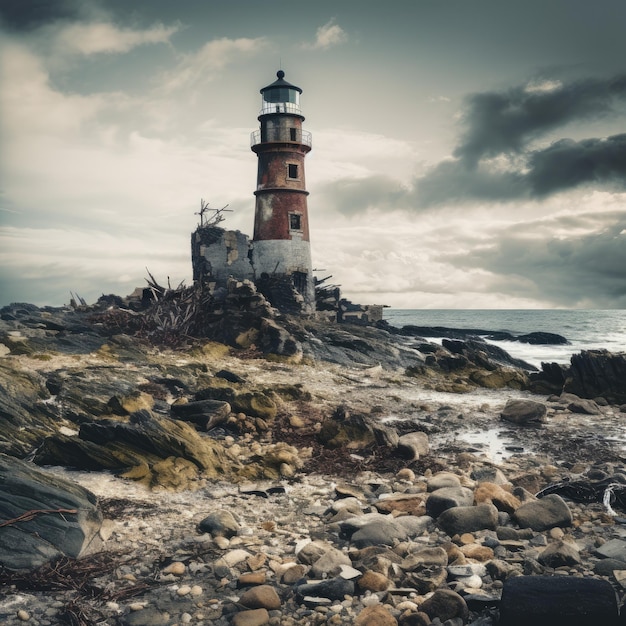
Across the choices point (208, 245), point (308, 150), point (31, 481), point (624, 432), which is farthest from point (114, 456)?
point (308, 150)

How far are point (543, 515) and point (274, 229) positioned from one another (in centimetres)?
2761

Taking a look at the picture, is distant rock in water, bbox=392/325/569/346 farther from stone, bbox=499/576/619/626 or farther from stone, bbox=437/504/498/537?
stone, bbox=499/576/619/626

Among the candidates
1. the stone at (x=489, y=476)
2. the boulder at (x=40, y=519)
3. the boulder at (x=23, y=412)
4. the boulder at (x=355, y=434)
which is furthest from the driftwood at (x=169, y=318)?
the boulder at (x=40, y=519)

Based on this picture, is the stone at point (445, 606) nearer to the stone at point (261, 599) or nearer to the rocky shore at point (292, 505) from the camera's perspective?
the rocky shore at point (292, 505)

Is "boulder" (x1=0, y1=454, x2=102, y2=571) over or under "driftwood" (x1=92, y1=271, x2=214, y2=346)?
under

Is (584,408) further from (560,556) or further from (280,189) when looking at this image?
(280,189)

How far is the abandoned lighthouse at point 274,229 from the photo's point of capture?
32375 millimetres

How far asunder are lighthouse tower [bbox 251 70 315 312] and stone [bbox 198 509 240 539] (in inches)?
1038

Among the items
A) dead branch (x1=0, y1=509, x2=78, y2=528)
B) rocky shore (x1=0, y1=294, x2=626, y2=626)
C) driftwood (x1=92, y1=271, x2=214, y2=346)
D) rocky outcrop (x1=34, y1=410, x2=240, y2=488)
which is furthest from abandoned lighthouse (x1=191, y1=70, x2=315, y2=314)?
dead branch (x1=0, y1=509, x2=78, y2=528)

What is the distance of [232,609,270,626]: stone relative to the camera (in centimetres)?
467

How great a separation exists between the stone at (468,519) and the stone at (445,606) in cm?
179

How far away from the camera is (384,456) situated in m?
9.96

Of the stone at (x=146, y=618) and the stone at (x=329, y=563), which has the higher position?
the stone at (x=329, y=563)

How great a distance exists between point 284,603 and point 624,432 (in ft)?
34.4
